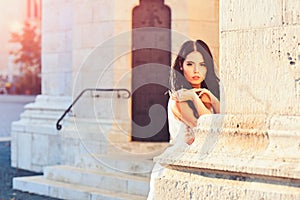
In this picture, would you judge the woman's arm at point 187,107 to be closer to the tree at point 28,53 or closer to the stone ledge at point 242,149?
the stone ledge at point 242,149

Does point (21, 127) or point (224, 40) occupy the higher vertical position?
point (224, 40)

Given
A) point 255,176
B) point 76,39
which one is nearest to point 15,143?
point 76,39

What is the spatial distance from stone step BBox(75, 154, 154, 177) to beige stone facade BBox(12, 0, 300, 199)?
0.02m

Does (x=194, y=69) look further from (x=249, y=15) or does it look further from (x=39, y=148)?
(x=39, y=148)

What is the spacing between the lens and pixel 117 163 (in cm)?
912

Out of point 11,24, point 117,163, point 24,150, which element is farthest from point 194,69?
point 11,24

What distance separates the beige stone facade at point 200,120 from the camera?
140 inches

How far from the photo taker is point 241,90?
3.77m

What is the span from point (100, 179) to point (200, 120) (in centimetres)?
505

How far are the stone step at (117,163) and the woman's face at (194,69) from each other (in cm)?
443

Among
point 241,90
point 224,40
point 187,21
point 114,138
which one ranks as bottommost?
point 114,138

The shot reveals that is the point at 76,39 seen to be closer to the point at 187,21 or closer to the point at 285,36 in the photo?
the point at 187,21

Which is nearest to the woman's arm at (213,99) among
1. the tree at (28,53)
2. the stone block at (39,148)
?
the stone block at (39,148)

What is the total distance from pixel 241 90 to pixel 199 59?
0.63 metres
